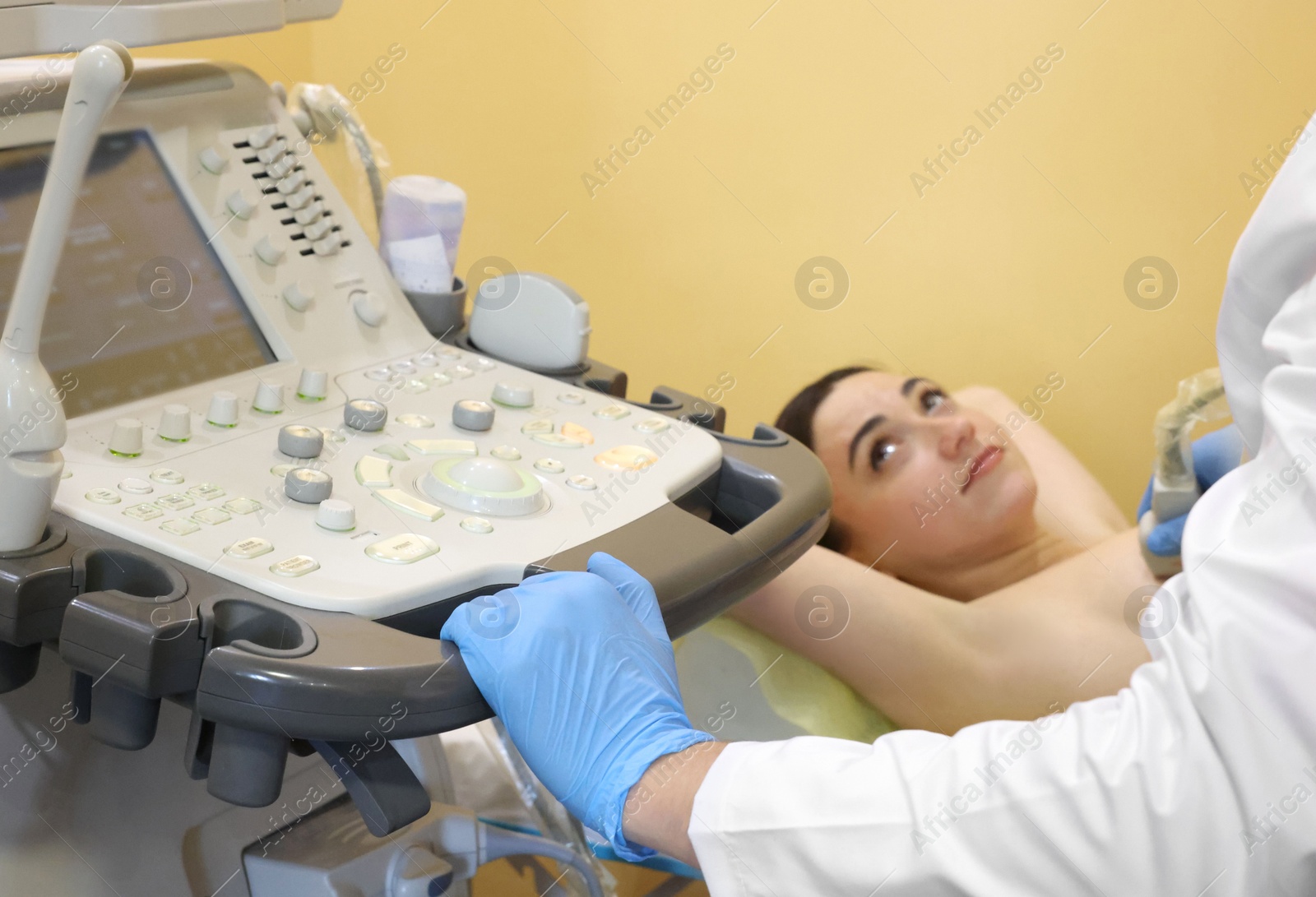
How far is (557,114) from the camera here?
6.95 feet

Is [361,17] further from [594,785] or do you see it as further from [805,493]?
[594,785]

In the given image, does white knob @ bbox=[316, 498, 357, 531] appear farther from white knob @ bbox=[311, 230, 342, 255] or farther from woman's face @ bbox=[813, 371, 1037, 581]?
woman's face @ bbox=[813, 371, 1037, 581]

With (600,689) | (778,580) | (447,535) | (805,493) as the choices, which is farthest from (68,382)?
(778,580)

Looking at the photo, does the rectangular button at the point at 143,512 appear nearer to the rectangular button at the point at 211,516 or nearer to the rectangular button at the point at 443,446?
the rectangular button at the point at 211,516

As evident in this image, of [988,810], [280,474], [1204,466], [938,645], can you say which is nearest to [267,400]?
[280,474]

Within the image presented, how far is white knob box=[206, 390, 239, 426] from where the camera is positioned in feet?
3.09

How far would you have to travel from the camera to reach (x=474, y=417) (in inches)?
39.8

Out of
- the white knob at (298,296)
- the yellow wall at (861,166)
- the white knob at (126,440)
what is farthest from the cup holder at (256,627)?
the yellow wall at (861,166)

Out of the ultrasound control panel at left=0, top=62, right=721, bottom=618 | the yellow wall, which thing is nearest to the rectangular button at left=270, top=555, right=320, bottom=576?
the ultrasound control panel at left=0, top=62, right=721, bottom=618

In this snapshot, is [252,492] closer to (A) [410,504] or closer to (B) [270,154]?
Result: (A) [410,504]

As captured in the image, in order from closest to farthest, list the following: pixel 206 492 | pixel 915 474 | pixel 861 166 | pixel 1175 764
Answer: pixel 1175 764, pixel 206 492, pixel 915 474, pixel 861 166

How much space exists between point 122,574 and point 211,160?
45 cm

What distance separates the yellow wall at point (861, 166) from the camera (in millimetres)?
1776

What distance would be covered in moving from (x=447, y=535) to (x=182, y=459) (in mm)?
227
